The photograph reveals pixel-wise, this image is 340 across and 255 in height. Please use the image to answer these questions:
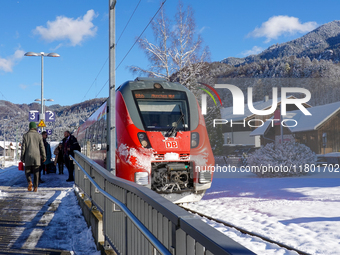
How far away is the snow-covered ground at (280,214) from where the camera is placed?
628cm

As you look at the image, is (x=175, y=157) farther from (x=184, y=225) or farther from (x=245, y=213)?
(x=184, y=225)

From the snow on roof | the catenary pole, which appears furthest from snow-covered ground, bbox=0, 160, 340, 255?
the snow on roof

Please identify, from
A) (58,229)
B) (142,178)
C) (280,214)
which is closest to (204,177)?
(142,178)

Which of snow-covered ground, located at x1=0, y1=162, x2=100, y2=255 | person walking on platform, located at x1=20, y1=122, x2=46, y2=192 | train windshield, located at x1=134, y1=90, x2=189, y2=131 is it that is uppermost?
train windshield, located at x1=134, y1=90, x2=189, y2=131

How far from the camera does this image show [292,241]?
6406 millimetres

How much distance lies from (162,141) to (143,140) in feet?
1.52

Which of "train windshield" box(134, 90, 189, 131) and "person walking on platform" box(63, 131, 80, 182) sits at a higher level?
"train windshield" box(134, 90, 189, 131)

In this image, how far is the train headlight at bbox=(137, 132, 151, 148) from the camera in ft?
30.0

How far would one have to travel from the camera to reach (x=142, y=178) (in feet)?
29.3

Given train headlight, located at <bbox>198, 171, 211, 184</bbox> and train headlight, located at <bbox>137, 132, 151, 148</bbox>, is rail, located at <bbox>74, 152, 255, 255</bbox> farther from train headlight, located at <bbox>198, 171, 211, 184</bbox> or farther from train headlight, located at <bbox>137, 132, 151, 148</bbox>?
train headlight, located at <bbox>198, 171, 211, 184</bbox>

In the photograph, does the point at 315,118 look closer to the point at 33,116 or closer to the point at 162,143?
the point at 33,116

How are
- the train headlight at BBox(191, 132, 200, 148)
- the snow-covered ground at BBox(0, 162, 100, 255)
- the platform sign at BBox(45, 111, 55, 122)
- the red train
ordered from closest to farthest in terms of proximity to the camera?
the snow-covered ground at BBox(0, 162, 100, 255) < the red train < the train headlight at BBox(191, 132, 200, 148) < the platform sign at BBox(45, 111, 55, 122)

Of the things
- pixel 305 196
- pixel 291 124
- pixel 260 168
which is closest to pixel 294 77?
pixel 291 124

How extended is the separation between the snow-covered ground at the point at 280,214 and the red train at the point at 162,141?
1023 millimetres
